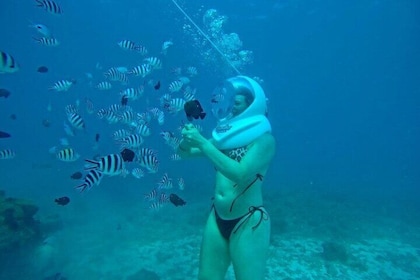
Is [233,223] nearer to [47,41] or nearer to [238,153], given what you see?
[238,153]

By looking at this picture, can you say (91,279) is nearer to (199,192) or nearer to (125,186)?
(199,192)

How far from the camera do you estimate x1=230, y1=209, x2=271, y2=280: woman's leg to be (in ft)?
10.8

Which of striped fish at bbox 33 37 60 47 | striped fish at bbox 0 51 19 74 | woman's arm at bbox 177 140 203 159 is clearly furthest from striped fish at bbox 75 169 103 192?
striped fish at bbox 33 37 60 47

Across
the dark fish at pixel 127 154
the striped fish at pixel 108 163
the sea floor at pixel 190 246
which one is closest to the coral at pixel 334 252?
the sea floor at pixel 190 246

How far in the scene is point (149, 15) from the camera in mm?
48281

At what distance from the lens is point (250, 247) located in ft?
11.1

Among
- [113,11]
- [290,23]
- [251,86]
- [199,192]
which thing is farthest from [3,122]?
[251,86]

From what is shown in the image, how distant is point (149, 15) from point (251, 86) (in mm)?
49696

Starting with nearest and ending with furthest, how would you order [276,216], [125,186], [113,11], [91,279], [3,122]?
[91,279]
[276,216]
[125,186]
[113,11]
[3,122]

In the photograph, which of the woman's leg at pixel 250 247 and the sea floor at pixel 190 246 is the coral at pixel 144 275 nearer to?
the sea floor at pixel 190 246

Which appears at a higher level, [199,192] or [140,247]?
[199,192]

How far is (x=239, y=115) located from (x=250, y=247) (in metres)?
1.54

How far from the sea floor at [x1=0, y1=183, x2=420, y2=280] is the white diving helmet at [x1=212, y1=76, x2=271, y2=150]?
5.84 m

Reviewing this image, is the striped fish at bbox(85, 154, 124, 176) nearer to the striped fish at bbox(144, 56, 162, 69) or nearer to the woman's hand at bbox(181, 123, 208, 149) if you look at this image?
the woman's hand at bbox(181, 123, 208, 149)
